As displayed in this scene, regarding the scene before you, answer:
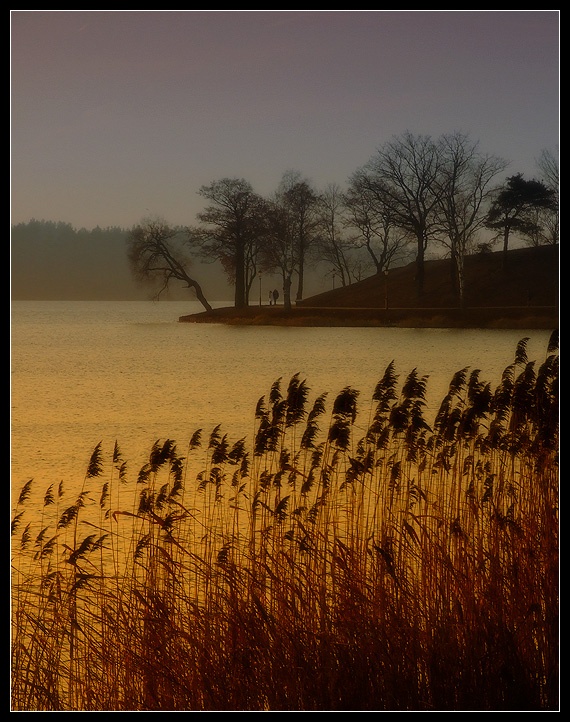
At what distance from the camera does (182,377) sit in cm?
1602

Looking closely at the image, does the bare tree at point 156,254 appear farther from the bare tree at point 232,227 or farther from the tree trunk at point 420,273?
the tree trunk at point 420,273

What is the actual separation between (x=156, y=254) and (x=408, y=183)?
4778 mm

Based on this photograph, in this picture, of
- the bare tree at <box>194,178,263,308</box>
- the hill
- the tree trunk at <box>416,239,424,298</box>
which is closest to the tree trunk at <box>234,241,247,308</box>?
the bare tree at <box>194,178,263,308</box>

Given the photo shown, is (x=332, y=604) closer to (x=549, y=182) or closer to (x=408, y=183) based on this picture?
(x=549, y=182)

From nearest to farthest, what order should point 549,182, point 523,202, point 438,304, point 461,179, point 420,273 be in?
1. point 549,182
2. point 523,202
3. point 461,179
4. point 420,273
5. point 438,304

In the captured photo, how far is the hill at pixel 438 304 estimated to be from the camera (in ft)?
50.8

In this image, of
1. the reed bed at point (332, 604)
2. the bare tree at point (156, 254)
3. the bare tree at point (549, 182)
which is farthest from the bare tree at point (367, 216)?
the reed bed at point (332, 604)

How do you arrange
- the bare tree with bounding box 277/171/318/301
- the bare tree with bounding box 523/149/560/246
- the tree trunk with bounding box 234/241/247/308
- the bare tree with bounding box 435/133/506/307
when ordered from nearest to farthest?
1. the bare tree with bounding box 523/149/560/246
2. the bare tree with bounding box 277/171/318/301
3. the bare tree with bounding box 435/133/506/307
4. the tree trunk with bounding box 234/241/247/308

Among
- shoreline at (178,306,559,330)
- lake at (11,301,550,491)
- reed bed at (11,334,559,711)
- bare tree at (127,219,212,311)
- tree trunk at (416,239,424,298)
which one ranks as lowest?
reed bed at (11,334,559,711)

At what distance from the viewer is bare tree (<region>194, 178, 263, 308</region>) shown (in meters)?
11.2

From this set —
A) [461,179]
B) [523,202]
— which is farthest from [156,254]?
[523,202]

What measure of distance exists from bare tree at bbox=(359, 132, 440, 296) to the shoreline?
2.22 meters

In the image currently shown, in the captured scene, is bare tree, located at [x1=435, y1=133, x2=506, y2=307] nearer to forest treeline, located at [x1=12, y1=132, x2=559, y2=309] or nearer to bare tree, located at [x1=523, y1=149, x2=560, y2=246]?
forest treeline, located at [x1=12, y1=132, x2=559, y2=309]
